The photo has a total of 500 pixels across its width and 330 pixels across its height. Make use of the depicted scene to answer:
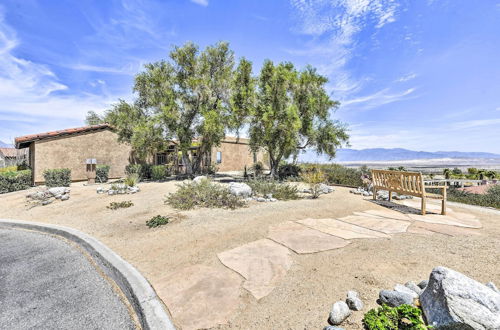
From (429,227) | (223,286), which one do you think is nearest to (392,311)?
(223,286)

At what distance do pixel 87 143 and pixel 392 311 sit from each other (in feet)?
65.9

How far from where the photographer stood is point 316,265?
10.3 ft

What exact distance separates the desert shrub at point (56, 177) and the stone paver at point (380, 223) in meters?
15.4

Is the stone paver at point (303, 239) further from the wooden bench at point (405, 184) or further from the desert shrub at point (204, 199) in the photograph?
the wooden bench at point (405, 184)

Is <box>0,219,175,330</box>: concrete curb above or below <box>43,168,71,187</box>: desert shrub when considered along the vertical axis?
below

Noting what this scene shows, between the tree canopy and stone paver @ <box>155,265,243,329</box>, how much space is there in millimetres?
11272

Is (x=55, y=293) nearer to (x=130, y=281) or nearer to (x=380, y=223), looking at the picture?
(x=130, y=281)

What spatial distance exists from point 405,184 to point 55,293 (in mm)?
7887

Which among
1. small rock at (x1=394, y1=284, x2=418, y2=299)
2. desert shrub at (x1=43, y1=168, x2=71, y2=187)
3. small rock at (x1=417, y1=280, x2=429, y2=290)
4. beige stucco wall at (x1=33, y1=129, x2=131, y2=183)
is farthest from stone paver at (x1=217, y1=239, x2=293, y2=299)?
beige stucco wall at (x1=33, y1=129, x2=131, y2=183)

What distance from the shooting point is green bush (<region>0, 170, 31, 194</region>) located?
11859mm

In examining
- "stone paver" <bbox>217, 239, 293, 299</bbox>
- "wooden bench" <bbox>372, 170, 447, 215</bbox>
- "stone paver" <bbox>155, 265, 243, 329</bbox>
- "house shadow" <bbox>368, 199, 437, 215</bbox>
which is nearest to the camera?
"stone paver" <bbox>155, 265, 243, 329</bbox>

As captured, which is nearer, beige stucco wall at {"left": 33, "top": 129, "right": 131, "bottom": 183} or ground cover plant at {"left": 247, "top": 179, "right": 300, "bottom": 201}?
ground cover plant at {"left": 247, "top": 179, "right": 300, "bottom": 201}

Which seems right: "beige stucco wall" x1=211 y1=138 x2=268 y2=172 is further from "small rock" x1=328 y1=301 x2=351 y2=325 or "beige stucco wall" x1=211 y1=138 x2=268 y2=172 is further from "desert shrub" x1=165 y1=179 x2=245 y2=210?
"small rock" x1=328 y1=301 x2=351 y2=325

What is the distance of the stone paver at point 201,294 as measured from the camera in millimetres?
2285
